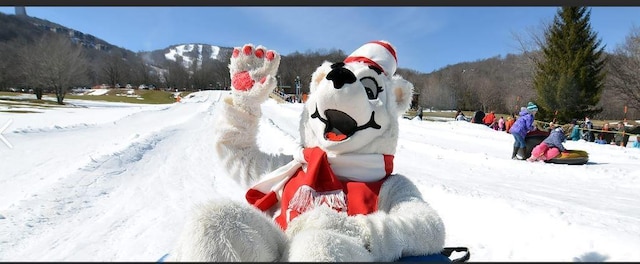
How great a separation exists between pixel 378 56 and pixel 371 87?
290mm

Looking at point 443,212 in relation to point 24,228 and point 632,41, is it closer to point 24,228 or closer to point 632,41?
Result: point 24,228

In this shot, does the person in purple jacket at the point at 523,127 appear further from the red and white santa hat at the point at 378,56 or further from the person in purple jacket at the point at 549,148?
the red and white santa hat at the point at 378,56

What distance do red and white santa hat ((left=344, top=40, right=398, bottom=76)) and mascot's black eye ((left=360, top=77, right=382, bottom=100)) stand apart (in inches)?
5.9

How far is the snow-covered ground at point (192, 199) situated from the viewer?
2.76m

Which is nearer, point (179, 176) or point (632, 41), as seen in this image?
point (179, 176)

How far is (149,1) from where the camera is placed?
179cm

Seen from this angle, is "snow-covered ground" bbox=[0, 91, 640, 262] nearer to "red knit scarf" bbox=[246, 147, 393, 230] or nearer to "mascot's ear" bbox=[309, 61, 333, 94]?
"red knit scarf" bbox=[246, 147, 393, 230]

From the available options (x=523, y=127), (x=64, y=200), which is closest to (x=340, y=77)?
(x=64, y=200)

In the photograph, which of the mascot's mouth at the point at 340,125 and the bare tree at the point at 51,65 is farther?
the bare tree at the point at 51,65

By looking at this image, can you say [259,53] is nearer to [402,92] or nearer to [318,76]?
[318,76]

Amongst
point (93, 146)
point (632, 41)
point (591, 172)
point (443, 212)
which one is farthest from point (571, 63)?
point (93, 146)

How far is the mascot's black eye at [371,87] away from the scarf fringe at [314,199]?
2.03ft

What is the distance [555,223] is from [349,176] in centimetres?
230

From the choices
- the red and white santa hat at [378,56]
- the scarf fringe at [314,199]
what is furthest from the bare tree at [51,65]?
the scarf fringe at [314,199]
